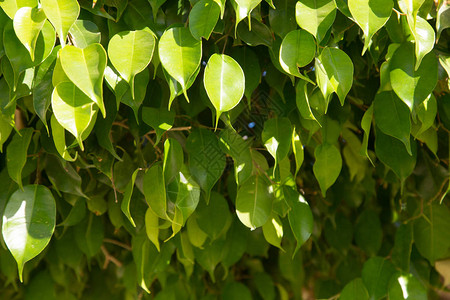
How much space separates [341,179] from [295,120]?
0.30 metres

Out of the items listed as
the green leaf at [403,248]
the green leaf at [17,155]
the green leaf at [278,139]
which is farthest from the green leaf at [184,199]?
the green leaf at [403,248]

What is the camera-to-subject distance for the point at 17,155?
75cm

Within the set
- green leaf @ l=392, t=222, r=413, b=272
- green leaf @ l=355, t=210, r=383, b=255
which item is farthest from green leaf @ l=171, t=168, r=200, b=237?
green leaf @ l=355, t=210, r=383, b=255

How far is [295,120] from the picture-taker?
0.82 m

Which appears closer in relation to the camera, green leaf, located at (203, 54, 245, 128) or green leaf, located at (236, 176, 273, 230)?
green leaf, located at (203, 54, 245, 128)

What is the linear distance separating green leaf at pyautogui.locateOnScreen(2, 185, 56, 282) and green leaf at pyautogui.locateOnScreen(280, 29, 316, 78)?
38 cm

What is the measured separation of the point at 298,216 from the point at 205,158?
6.4 inches

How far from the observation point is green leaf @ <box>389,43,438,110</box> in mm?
669

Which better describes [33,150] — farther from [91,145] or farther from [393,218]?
[393,218]

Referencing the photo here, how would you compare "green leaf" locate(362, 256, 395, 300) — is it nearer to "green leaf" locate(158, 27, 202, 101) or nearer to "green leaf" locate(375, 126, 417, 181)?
"green leaf" locate(375, 126, 417, 181)

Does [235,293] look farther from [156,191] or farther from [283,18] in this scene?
[283,18]

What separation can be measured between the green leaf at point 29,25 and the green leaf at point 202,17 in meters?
0.17

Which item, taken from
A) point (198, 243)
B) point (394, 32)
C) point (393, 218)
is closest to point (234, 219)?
point (198, 243)

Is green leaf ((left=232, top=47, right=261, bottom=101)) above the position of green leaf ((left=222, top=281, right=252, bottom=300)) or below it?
above
